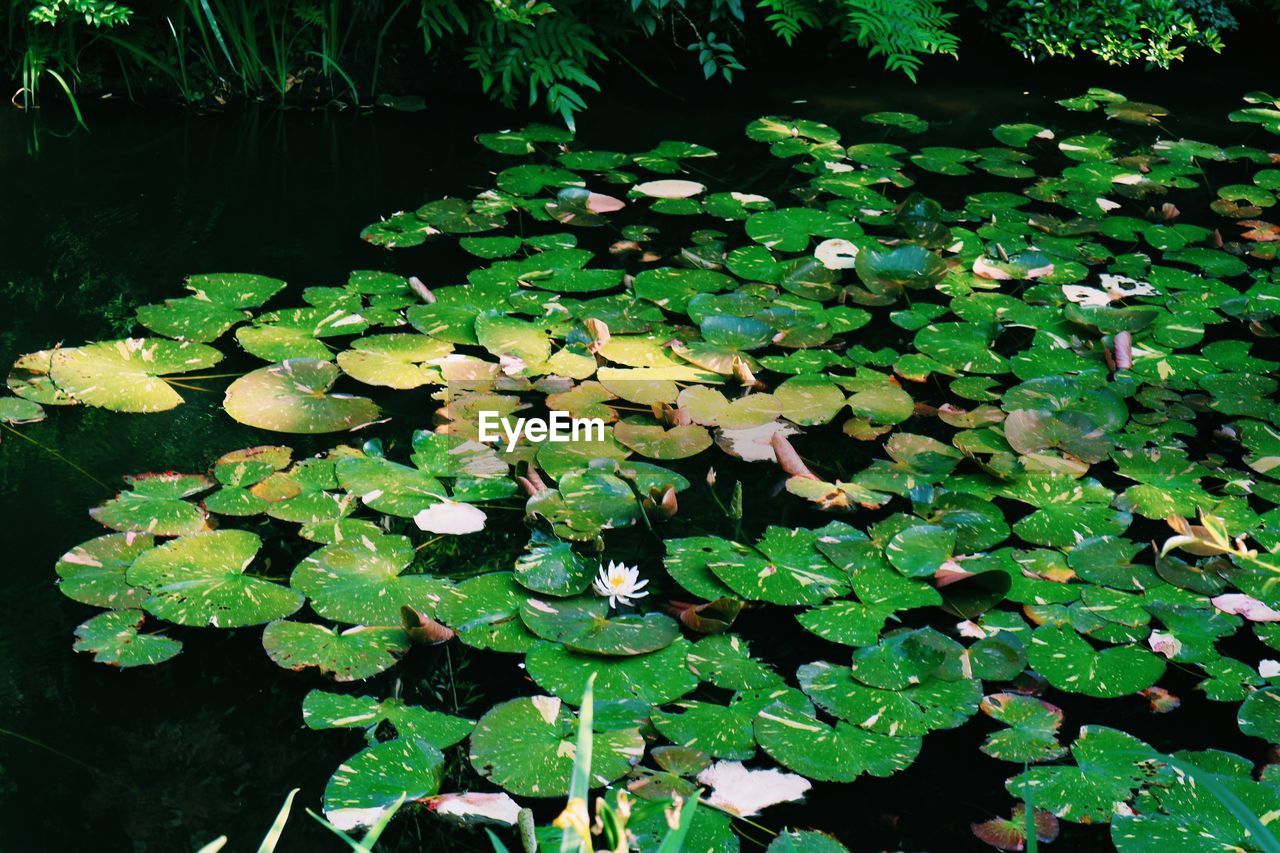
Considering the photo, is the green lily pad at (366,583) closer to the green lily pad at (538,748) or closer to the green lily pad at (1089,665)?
the green lily pad at (538,748)

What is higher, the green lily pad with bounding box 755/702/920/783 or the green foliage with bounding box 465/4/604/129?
the green foliage with bounding box 465/4/604/129

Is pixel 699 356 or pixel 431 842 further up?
pixel 699 356

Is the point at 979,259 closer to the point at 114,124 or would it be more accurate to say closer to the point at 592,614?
the point at 592,614

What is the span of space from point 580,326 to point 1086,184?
70.5 inches

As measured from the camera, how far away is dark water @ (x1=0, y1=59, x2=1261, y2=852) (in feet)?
4.58

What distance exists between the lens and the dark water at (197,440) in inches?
55.0

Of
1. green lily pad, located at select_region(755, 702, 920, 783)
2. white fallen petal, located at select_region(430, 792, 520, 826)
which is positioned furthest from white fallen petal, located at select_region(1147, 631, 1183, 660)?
white fallen petal, located at select_region(430, 792, 520, 826)

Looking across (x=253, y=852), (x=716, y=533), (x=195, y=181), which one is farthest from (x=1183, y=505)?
(x=195, y=181)

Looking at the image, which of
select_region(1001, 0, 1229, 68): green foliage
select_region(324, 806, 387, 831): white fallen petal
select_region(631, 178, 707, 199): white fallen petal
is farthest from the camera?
select_region(1001, 0, 1229, 68): green foliage

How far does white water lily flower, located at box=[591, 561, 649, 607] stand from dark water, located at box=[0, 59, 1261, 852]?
0.19m

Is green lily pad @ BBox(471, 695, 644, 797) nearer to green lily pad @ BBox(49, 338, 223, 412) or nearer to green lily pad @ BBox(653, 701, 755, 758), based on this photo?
green lily pad @ BBox(653, 701, 755, 758)

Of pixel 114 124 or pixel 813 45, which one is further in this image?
pixel 813 45

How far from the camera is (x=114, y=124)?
3586mm

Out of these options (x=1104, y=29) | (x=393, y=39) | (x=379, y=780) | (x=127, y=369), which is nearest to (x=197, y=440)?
(x=127, y=369)
